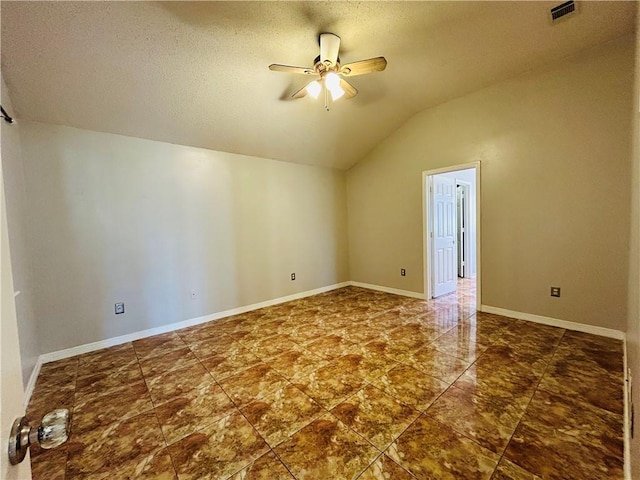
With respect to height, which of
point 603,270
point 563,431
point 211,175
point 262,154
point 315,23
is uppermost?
point 315,23

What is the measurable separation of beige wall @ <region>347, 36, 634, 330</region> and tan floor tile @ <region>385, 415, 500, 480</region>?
2548 mm

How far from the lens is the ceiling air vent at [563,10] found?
2.32m

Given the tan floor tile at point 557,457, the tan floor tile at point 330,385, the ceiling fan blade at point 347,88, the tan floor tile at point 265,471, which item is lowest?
the tan floor tile at point 557,457

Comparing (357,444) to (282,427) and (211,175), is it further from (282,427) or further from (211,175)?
(211,175)

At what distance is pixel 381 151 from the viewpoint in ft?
16.0

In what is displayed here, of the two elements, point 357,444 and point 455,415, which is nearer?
point 357,444

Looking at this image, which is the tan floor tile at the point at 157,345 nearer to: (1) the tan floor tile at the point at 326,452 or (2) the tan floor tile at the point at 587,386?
(1) the tan floor tile at the point at 326,452

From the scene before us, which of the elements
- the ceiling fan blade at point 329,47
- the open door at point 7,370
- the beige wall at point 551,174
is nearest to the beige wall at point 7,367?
the open door at point 7,370

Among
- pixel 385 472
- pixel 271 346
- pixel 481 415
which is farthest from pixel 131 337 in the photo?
pixel 481 415

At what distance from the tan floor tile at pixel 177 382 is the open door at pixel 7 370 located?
171cm

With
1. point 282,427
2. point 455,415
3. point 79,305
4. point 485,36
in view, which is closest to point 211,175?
point 79,305

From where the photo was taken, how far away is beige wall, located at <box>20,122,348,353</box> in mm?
2852

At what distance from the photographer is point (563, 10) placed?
237 cm

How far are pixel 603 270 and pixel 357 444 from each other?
3.23m
